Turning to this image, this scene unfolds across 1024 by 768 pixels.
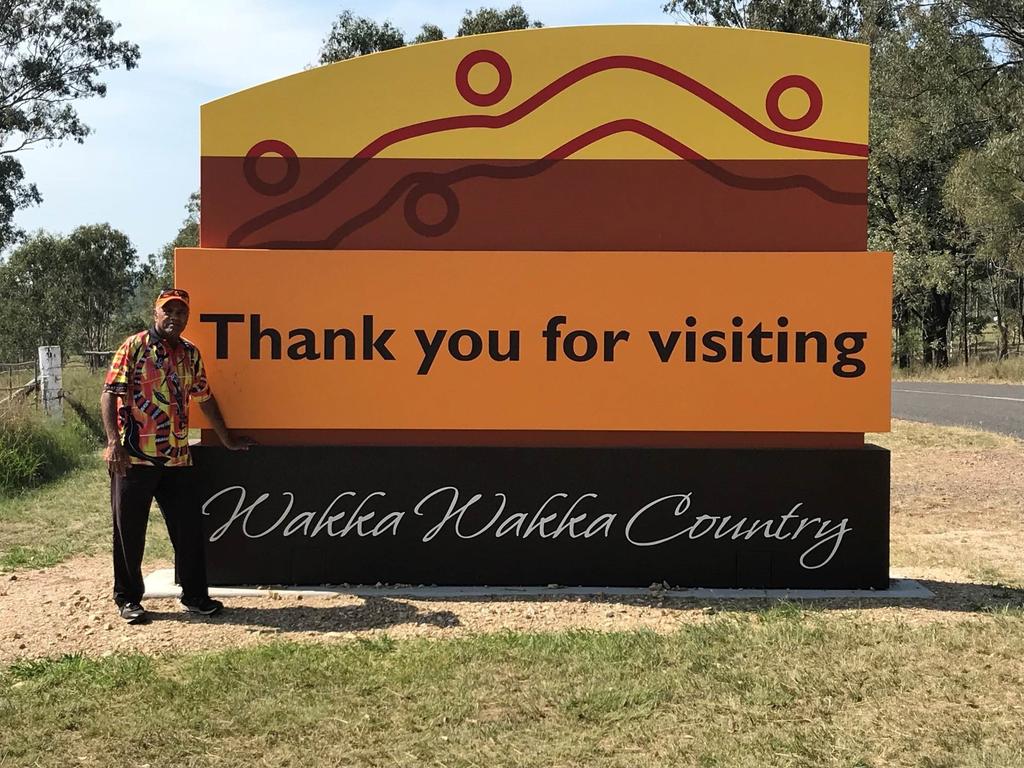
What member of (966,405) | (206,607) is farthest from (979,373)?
(206,607)

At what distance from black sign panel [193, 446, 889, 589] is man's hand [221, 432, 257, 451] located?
6 cm

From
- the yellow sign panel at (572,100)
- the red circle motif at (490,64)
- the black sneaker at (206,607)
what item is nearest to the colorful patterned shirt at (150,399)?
the black sneaker at (206,607)

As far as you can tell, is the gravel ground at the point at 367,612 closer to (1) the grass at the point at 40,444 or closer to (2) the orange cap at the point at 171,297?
(2) the orange cap at the point at 171,297

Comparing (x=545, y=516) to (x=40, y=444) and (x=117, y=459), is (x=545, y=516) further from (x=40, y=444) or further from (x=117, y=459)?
(x=40, y=444)

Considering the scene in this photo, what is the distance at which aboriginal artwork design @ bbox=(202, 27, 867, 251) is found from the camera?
5.39 m

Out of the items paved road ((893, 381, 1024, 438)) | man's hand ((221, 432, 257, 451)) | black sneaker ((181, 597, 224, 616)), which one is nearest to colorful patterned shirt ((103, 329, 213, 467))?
man's hand ((221, 432, 257, 451))

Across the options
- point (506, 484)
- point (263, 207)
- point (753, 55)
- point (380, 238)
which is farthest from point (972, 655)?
point (263, 207)

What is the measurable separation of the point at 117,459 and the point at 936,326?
3829 centimetres

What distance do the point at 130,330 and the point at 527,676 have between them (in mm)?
60482

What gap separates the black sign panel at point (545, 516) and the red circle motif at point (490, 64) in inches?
83.7

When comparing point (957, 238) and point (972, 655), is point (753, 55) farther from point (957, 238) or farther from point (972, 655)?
point (957, 238)

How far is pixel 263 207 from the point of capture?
5469mm

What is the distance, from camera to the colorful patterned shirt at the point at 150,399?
470 cm

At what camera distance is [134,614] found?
4.84 metres
